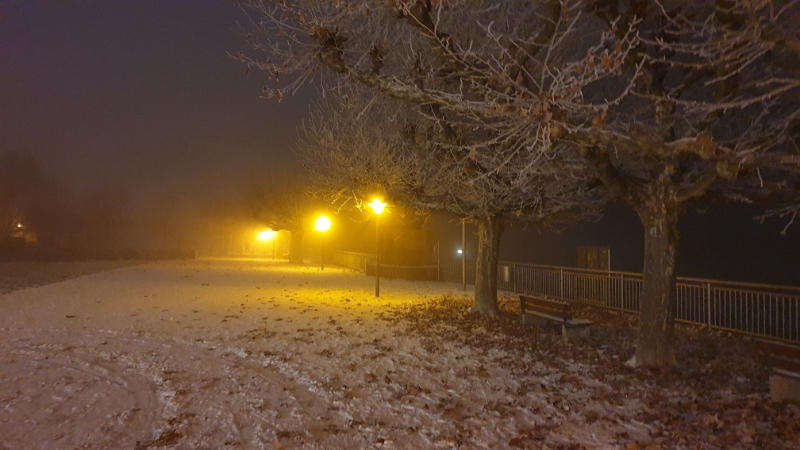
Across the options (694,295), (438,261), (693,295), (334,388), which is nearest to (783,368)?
(334,388)

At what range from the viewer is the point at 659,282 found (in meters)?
8.05

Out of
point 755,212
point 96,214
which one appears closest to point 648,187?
point 755,212

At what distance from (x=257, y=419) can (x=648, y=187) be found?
6103 millimetres

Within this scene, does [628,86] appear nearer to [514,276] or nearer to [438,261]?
[514,276]

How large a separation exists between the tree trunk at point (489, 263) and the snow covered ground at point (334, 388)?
0.83m

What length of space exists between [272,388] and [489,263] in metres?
7.58

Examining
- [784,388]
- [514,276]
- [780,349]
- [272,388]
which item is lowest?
[272,388]

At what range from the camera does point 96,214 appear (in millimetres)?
68000

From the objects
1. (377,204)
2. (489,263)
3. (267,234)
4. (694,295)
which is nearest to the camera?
(694,295)

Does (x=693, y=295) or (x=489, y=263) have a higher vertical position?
(x=489, y=263)

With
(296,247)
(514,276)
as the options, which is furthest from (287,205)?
(514,276)

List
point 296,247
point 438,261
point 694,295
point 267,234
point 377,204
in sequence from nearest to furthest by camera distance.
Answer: point 694,295, point 377,204, point 438,261, point 296,247, point 267,234

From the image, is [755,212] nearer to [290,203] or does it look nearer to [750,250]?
[750,250]

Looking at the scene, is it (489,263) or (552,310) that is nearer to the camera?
(552,310)
